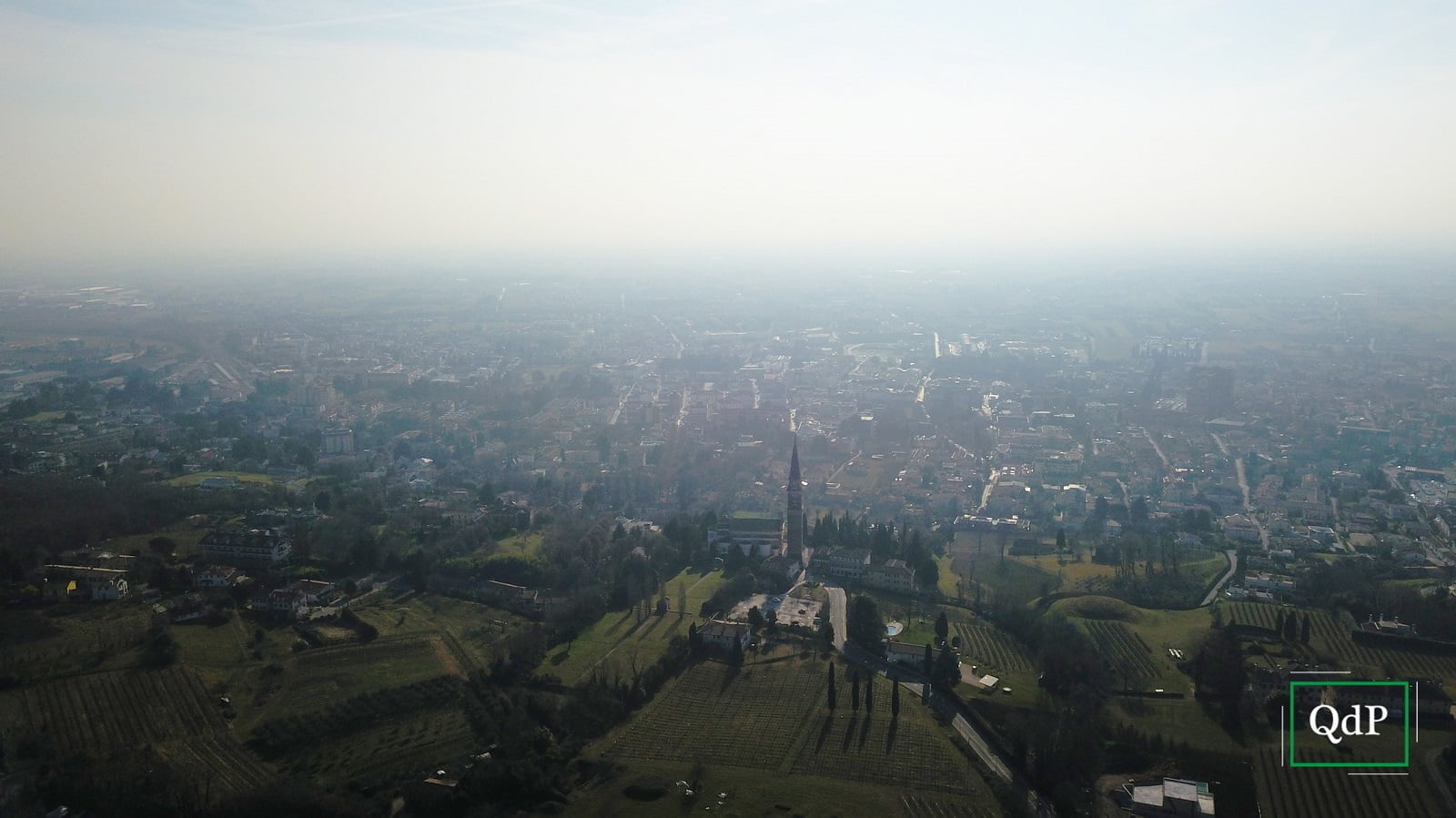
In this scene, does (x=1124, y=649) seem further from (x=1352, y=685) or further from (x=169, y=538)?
Result: (x=169, y=538)

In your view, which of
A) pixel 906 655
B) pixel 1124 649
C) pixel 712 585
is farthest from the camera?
pixel 712 585

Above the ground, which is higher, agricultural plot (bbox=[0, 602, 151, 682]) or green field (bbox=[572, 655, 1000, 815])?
agricultural plot (bbox=[0, 602, 151, 682])

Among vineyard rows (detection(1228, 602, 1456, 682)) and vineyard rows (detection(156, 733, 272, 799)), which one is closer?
vineyard rows (detection(156, 733, 272, 799))

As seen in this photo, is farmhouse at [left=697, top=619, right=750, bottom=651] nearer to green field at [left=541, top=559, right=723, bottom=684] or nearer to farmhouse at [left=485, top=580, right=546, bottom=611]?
green field at [left=541, top=559, right=723, bottom=684]

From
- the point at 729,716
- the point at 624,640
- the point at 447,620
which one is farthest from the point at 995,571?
the point at 447,620

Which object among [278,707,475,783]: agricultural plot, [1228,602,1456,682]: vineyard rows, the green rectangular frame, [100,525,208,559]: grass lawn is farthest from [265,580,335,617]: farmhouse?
[1228,602,1456,682]: vineyard rows

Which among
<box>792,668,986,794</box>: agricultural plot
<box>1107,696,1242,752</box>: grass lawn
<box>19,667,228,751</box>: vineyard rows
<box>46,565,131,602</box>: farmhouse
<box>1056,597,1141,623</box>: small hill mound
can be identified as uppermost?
<box>46,565,131,602</box>: farmhouse

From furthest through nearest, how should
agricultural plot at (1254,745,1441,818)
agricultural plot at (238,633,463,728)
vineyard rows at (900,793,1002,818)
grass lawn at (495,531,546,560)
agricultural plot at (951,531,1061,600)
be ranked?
grass lawn at (495,531,546,560), agricultural plot at (951,531,1061,600), agricultural plot at (238,633,463,728), agricultural plot at (1254,745,1441,818), vineyard rows at (900,793,1002,818)
